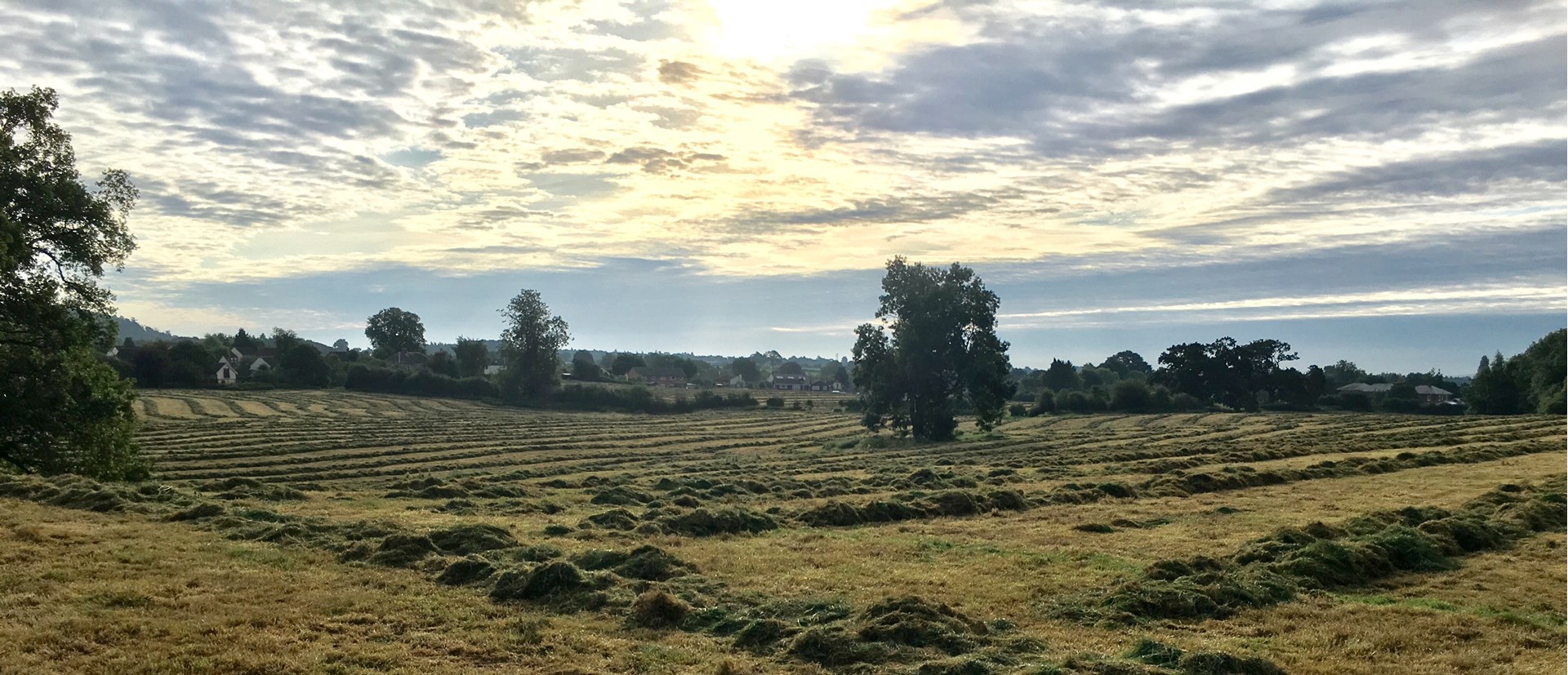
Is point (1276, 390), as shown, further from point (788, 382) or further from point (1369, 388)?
point (788, 382)

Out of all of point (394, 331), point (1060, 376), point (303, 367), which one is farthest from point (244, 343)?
point (1060, 376)

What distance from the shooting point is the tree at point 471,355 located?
131 metres

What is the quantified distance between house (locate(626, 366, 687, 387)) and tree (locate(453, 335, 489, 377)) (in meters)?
34.3

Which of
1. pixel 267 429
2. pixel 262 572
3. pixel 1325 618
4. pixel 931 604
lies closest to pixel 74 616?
pixel 262 572

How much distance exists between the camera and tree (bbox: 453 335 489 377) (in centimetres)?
13088

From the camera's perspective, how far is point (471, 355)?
436 feet

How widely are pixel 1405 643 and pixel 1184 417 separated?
2783 inches

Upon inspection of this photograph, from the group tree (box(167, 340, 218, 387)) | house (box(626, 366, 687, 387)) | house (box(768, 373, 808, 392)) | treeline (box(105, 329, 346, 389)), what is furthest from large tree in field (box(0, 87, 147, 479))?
house (box(768, 373, 808, 392))

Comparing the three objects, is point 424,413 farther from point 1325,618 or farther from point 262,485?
point 1325,618

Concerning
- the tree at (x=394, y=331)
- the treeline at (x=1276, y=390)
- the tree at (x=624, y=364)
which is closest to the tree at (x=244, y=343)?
the tree at (x=394, y=331)

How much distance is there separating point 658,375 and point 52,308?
14638 centimetres

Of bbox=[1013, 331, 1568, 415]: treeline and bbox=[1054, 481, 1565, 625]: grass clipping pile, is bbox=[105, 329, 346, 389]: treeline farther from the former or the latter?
bbox=[1054, 481, 1565, 625]: grass clipping pile

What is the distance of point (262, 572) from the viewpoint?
14352 millimetres

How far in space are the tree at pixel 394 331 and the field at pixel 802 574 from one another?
13676 centimetres
